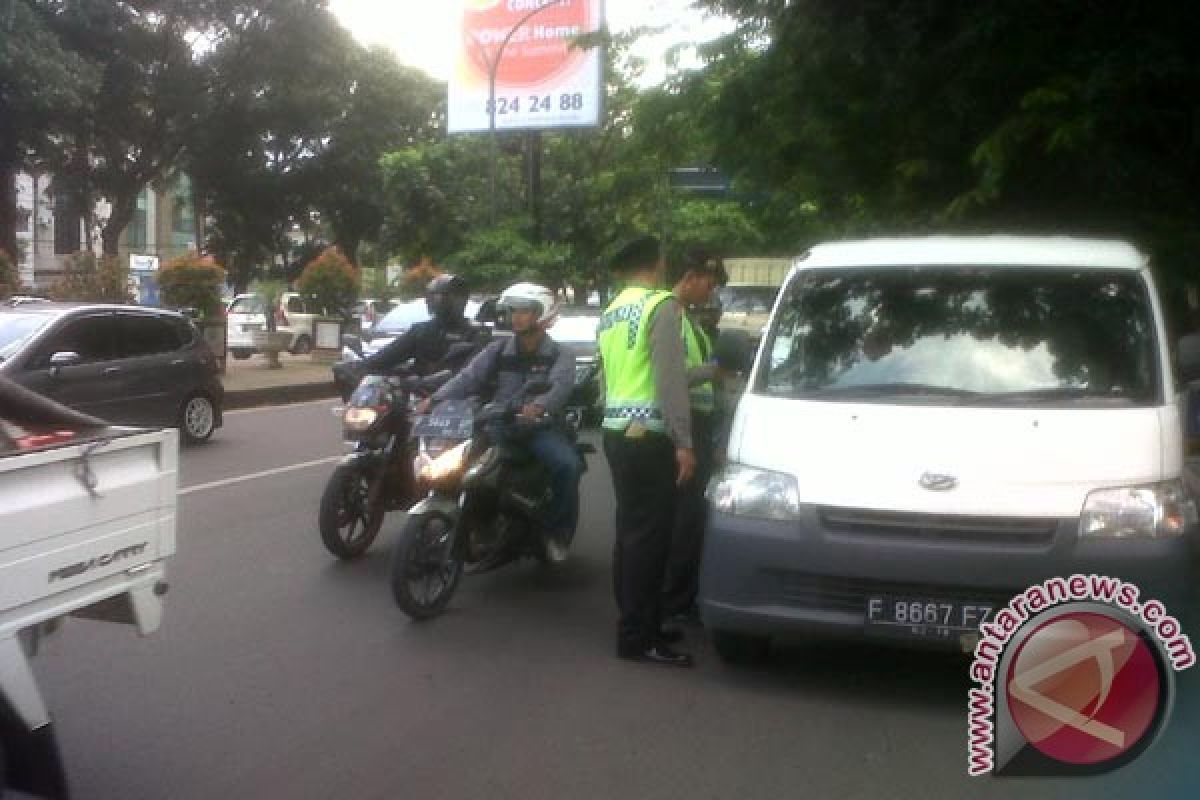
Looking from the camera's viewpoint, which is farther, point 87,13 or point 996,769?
point 87,13

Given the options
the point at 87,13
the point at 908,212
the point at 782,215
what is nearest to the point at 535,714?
the point at 908,212

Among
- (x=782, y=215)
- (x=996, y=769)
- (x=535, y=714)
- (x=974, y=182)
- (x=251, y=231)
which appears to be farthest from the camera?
(x=251, y=231)

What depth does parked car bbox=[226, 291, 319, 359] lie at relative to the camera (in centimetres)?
3141

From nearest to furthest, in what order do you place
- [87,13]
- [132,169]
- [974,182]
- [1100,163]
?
1. [1100,163]
2. [974,182]
3. [87,13]
4. [132,169]

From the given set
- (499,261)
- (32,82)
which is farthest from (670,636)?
(32,82)

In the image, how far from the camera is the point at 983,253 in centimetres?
664

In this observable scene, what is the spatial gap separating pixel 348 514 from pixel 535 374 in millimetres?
1559

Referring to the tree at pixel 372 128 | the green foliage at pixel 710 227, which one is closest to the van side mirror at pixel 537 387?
the green foliage at pixel 710 227

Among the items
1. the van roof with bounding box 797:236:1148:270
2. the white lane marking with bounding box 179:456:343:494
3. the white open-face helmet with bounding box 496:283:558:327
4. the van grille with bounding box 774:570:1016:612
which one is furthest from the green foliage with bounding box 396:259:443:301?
the van grille with bounding box 774:570:1016:612

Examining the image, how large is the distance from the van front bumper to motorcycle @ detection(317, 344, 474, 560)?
117 inches

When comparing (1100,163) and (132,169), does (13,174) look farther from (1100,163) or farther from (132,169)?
(1100,163)

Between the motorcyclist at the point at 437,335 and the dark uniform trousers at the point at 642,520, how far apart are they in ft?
9.25

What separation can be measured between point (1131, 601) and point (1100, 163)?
424 centimetres

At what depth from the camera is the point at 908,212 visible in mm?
10453
